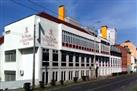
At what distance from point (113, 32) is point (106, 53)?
36.3 meters

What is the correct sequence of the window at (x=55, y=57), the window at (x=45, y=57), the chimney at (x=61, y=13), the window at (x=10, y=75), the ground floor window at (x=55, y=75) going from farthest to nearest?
the chimney at (x=61, y=13) < the window at (x=10, y=75) < the window at (x=55, y=57) < the ground floor window at (x=55, y=75) < the window at (x=45, y=57)

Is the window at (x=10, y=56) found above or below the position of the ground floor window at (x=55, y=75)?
above

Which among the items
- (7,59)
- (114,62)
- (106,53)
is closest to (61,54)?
(7,59)

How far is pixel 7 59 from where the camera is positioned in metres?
48.2

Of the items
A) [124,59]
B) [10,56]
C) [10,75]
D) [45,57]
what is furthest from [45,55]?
[124,59]

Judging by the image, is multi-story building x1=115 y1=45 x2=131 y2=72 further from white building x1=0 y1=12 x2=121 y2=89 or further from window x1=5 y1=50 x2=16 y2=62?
window x1=5 y1=50 x2=16 y2=62

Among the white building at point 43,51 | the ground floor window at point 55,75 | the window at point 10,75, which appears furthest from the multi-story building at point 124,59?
the window at point 10,75

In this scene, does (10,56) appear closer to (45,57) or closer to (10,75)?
(10,75)

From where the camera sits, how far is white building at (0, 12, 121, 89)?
40250mm

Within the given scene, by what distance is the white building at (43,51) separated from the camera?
40.2 metres

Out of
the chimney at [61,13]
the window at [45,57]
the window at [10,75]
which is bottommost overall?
the window at [10,75]

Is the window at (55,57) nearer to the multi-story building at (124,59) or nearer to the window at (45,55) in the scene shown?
the window at (45,55)

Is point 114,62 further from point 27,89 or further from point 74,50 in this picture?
point 27,89

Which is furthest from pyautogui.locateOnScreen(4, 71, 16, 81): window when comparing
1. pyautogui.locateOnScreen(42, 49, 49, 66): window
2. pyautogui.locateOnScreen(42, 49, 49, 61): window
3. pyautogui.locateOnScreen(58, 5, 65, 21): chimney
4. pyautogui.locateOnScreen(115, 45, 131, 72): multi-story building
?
pyautogui.locateOnScreen(115, 45, 131, 72): multi-story building
